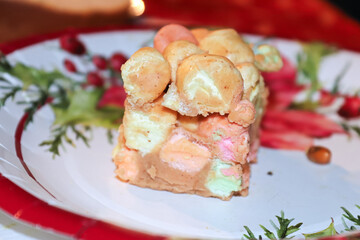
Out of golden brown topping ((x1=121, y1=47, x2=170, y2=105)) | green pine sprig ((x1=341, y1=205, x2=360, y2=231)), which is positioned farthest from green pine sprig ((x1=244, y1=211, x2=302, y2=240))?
golden brown topping ((x1=121, y1=47, x2=170, y2=105))

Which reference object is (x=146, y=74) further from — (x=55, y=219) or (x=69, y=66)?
(x=69, y=66)

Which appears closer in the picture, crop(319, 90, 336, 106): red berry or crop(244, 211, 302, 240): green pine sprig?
crop(244, 211, 302, 240): green pine sprig

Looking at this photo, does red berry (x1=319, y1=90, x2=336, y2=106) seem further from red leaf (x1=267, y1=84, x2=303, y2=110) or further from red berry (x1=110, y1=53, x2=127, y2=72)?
red berry (x1=110, y1=53, x2=127, y2=72)

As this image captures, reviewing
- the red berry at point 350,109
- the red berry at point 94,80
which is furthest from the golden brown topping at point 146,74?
the red berry at point 350,109

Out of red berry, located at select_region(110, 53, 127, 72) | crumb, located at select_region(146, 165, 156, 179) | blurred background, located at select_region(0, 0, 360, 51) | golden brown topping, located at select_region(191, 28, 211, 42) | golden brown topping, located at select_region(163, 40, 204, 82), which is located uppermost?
golden brown topping, located at select_region(163, 40, 204, 82)

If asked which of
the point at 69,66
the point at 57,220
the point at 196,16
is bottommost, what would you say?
the point at 196,16

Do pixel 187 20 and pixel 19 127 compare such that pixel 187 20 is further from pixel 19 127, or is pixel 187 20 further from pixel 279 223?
pixel 279 223

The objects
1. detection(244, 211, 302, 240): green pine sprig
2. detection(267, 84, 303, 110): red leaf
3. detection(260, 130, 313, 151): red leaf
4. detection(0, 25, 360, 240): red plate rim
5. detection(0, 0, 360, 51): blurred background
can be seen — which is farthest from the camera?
detection(0, 0, 360, 51): blurred background

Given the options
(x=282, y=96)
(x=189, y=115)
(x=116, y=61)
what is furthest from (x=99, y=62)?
(x=189, y=115)
